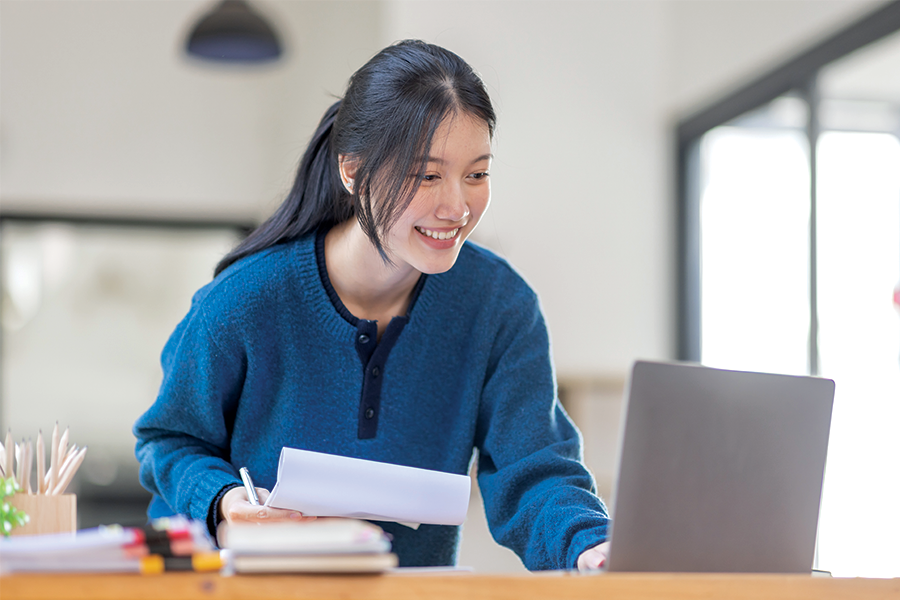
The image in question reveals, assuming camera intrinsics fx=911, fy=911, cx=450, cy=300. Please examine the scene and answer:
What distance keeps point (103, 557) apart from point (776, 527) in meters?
0.65

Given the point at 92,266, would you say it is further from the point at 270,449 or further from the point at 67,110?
the point at 270,449

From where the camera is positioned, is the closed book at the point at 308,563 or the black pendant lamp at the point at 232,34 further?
the black pendant lamp at the point at 232,34

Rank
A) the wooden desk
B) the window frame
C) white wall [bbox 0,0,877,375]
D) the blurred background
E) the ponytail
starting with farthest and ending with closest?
white wall [bbox 0,0,877,375], the blurred background, the window frame, the ponytail, the wooden desk

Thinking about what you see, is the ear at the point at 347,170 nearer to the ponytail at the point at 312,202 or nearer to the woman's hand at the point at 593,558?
the ponytail at the point at 312,202

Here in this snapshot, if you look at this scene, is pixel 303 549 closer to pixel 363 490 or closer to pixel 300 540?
pixel 300 540

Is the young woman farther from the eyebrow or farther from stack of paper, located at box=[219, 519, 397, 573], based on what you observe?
stack of paper, located at box=[219, 519, 397, 573]

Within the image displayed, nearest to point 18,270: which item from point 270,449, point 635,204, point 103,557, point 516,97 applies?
point 516,97

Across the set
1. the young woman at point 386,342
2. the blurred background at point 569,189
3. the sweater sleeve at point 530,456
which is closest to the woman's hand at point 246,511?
the young woman at point 386,342

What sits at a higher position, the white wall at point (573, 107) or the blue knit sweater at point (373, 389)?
the white wall at point (573, 107)

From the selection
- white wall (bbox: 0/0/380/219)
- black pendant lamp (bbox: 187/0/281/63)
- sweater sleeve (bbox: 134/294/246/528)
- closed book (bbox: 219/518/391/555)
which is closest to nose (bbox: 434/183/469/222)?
sweater sleeve (bbox: 134/294/246/528)

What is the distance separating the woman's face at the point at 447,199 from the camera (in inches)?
45.0

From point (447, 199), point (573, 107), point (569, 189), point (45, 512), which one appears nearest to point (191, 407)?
point (45, 512)

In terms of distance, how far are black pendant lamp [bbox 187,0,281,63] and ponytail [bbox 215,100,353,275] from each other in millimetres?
1772

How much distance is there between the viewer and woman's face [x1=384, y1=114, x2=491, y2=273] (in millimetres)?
1144
